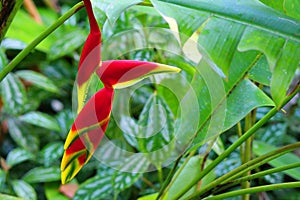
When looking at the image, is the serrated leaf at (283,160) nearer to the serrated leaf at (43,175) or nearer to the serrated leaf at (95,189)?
the serrated leaf at (95,189)

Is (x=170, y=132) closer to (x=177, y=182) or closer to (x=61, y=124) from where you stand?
(x=177, y=182)

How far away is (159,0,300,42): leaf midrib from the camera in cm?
48

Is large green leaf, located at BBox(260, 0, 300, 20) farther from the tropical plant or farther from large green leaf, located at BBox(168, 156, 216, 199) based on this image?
large green leaf, located at BBox(168, 156, 216, 199)

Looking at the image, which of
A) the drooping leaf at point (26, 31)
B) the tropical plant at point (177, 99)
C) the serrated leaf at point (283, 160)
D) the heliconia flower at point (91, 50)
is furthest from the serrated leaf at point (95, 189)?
the heliconia flower at point (91, 50)

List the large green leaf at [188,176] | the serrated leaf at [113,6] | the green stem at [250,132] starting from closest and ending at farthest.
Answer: the serrated leaf at [113,6], the green stem at [250,132], the large green leaf at [188,176]

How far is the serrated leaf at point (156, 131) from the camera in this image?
0.80m

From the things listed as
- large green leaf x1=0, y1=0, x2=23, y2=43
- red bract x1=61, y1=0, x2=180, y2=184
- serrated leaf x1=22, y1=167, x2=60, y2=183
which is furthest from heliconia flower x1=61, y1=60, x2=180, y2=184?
serrated leaf x1=22, y1=167, x2=60, y2=183

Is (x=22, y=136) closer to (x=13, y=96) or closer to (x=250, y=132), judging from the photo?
(x=13, y=96)

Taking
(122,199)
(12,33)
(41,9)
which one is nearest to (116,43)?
(122,199)

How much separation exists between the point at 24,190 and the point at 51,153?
4.5 inches

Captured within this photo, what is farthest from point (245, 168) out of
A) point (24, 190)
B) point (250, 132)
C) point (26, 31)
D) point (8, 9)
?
point (26, 31)

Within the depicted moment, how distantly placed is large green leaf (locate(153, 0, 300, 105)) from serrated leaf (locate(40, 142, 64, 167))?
64 centimetres

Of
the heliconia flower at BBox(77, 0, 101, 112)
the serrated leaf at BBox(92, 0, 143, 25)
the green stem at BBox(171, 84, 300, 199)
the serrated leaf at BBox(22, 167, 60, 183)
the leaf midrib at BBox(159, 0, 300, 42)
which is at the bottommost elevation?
the serrated leaf at BBox(22, 167, 60, 183)

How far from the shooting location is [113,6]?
448 millimetres
